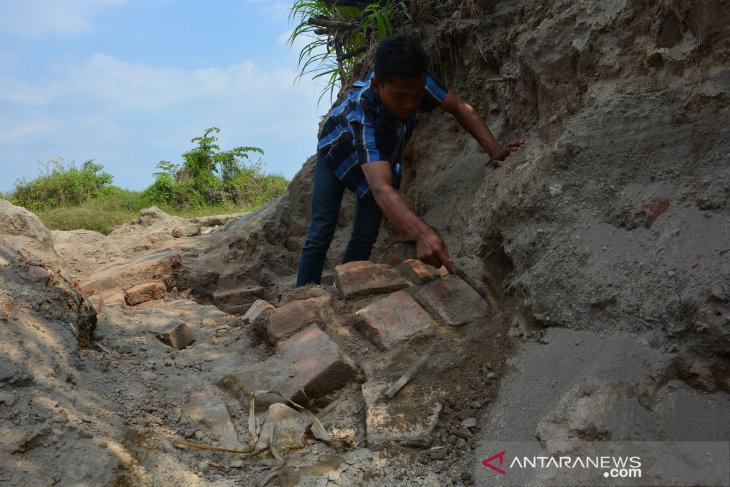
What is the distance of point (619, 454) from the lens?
1.56 meters

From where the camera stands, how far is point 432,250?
8.14 ft

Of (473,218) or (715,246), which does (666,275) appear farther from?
(473,218)

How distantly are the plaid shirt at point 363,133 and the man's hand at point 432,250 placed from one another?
1.69ft

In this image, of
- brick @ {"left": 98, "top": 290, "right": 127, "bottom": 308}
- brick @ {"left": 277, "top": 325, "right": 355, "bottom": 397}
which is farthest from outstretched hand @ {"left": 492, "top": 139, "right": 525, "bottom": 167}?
brick @ {"left": 98, "top": 290, "right": 127, "bottom": 308}

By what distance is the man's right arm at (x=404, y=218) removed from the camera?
249cm

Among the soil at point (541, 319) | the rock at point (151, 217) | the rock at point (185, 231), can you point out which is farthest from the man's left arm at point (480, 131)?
the rock at point (151, 217)

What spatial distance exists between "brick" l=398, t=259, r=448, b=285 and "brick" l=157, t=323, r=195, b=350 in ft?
3.42

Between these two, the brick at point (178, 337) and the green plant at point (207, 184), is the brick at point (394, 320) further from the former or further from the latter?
the green plant at point (207, 184)

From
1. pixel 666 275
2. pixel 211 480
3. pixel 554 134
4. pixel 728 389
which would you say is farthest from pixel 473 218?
pixel 211 480

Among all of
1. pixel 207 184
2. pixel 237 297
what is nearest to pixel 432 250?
pixel 237 297

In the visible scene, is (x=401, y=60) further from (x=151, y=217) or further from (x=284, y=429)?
(x=151, y=217)

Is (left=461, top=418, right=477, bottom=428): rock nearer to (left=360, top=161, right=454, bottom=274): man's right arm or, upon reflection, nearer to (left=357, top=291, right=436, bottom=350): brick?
(left=357, top=291, right=436, bottom=350): brick

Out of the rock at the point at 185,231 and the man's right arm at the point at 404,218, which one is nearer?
the man's right arm at the point at 404,218

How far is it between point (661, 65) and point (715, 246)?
798 millimetres
